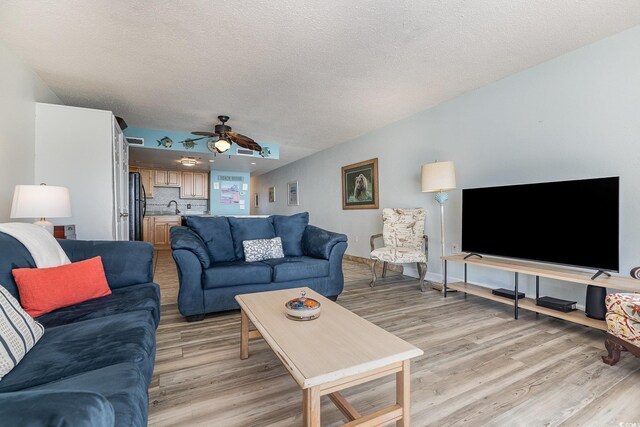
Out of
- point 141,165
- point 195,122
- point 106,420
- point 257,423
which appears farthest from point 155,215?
point 106,420

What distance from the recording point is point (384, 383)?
5.41 ft

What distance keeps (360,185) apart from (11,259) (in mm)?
4543

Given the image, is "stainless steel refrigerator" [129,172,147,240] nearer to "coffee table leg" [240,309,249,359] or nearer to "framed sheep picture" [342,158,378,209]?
"framed sheep picture" [342,158,378,209]

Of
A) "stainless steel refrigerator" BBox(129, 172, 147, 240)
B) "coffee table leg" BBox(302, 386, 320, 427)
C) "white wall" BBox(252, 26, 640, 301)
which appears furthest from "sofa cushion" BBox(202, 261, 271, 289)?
"stainless steel refrigerator" BBox(129, 172, 147, 240)

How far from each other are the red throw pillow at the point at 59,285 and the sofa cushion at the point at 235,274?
81 cm

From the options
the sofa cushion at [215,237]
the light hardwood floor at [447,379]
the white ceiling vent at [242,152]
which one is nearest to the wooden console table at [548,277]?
the light hardwood floor at [447,379]

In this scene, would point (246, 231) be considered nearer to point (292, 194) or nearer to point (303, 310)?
point (303, 310)

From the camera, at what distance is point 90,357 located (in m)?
1.12

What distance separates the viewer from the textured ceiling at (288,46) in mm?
2029

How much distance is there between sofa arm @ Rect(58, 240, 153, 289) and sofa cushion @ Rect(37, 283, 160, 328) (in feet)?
0.33

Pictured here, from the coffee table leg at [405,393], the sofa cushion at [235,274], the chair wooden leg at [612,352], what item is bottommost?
the chair wooden leg at [612,352]

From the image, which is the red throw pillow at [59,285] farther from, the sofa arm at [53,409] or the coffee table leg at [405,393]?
the coffee table leg at [405,393]

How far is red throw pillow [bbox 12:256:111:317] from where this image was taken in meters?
1.56

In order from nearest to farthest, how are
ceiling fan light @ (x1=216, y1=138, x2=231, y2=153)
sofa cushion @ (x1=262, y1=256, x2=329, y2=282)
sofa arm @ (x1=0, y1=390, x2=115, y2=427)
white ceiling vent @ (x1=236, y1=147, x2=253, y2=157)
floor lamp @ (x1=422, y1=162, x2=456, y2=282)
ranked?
sofa arm @ (x1=0, y1=390, x2=115, y2=427), sofa cushion @ (x1=262, y1=256, x2=329, y2=282), floor lamp @ (x1=422, y1=162, x2=456, y2=282), ceiling fan light @ (x1=216, y1=138, x2=231, y2=153), white ceiling vent @ (x1=236, y1=147, x2=253, y2=157)
